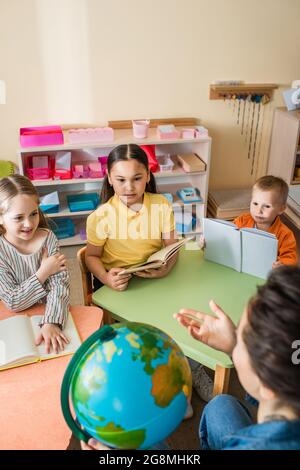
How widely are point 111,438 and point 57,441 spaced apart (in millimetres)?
291

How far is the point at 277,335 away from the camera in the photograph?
767 mm

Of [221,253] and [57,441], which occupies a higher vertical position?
[221,253]

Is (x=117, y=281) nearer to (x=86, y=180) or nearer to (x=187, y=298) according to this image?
(x=187, y=298)

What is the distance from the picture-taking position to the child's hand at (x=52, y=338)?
1327 mm

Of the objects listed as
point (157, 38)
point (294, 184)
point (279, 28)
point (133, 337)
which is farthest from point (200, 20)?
point (133, 337)

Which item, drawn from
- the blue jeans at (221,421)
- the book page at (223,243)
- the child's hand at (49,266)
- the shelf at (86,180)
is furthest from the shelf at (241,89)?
the blue jeans at (221,421)

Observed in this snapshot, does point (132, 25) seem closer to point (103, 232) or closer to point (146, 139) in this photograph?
point (146, 139)

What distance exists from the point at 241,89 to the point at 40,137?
1.58m

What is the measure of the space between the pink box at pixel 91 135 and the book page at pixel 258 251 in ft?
5.40

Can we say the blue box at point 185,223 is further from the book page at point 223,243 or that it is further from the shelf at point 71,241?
the book page at point 223,243

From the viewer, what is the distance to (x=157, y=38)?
3.03m

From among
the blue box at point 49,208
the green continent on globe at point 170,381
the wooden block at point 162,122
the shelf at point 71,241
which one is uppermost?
the wooden block at point 162,122

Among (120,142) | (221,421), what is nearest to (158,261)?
(221,421)

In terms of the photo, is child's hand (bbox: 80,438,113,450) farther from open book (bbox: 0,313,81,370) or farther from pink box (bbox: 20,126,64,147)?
pink box (bbox: 20,126,64,147)
